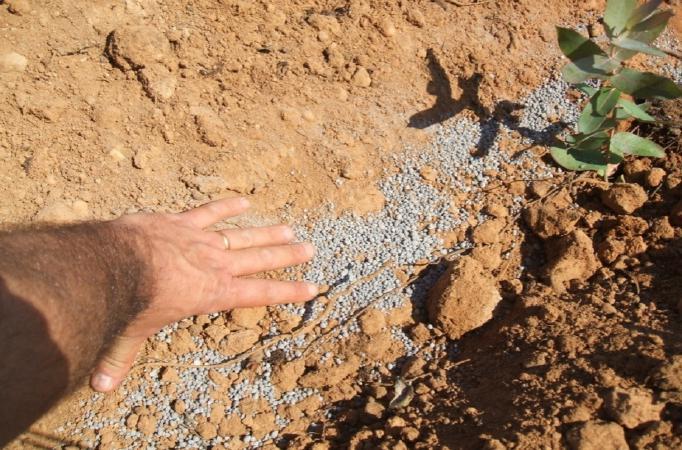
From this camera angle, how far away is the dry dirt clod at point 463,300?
6.59ft

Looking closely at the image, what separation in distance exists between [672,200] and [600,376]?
2.80 feet

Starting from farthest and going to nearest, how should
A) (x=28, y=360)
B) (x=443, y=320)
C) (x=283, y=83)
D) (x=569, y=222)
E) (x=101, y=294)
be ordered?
(x=283, y=83) → (x=569, y=222) → (x=443, y=320) → (x=101, y=294) → (x=28, y=360)

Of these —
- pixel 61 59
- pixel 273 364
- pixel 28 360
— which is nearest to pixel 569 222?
pixel 273 364

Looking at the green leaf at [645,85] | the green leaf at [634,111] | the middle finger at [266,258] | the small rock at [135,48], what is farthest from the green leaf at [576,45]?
the small rock at [135,48]

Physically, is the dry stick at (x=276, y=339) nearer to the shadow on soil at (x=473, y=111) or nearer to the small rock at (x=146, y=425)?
the small rock at (x=146, y=425)

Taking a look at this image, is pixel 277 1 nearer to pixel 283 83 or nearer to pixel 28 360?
pixel 283 83

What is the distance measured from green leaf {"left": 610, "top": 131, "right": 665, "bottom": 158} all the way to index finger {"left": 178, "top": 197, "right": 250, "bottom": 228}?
1.33 metres

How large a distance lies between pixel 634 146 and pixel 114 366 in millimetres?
1892

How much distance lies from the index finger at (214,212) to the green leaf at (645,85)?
52.6 inches

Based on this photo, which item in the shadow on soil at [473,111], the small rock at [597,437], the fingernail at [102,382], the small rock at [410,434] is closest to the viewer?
the small rock at [597,437]

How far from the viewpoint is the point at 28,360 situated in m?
1.55

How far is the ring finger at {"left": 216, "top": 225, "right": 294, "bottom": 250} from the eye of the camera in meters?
2.14

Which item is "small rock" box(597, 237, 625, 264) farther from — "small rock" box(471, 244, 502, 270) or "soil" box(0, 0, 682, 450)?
"small rock" box(471, 244, 502, 270)

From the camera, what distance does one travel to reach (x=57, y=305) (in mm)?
1580
